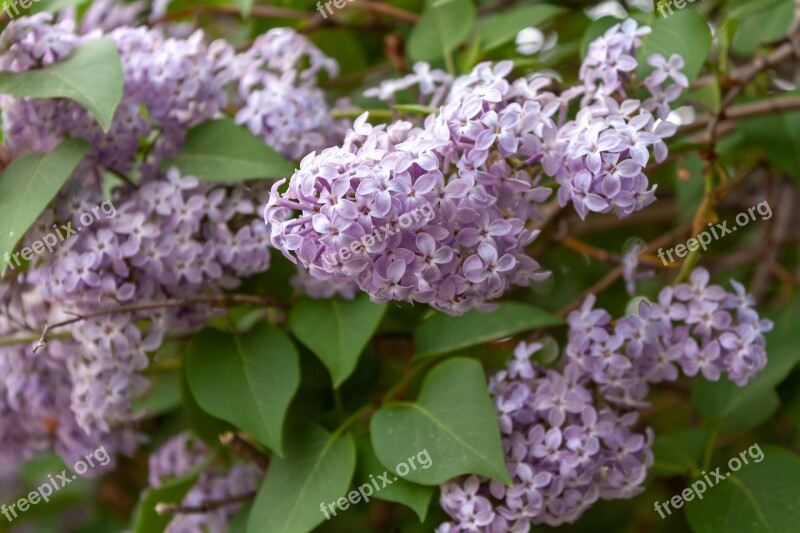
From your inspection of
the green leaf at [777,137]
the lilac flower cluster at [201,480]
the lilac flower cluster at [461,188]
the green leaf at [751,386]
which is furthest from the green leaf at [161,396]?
the green leaf at [777,137]

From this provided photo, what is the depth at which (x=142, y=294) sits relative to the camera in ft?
4.08

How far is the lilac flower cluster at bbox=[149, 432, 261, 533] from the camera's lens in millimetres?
1424

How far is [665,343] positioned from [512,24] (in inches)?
24.4

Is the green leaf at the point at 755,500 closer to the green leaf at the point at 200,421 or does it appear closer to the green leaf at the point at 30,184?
the green leaf at the point at 200,421

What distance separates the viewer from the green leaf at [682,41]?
3.96 ft

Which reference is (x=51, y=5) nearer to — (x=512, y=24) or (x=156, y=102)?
(x=156, y=102)

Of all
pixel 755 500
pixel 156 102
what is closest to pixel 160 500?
pixel 156 102

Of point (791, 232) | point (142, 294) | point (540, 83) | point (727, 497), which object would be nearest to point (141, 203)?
point (142, 294)

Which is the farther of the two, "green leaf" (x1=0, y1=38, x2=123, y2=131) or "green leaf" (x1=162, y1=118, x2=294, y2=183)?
"green leaf" (x1=162, y1=118, x2=294, y2=183)

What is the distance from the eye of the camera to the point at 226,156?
1.29 meters

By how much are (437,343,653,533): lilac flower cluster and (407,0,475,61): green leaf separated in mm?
642

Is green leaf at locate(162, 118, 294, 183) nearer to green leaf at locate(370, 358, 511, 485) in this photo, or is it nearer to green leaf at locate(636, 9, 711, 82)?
green leaf at locate(370, 358, 511, 485)

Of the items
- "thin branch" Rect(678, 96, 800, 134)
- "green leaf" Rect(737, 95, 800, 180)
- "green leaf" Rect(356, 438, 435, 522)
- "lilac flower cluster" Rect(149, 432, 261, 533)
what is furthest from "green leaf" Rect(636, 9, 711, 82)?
"lilac flower cluster" Rect(149, 432, 261, 533)

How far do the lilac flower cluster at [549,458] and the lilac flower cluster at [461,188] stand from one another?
18cm
